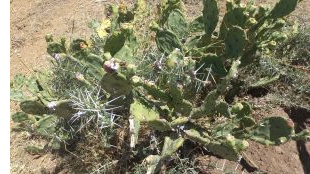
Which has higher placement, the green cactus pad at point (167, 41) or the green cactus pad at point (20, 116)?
the green cactus pad at point (167, 41)

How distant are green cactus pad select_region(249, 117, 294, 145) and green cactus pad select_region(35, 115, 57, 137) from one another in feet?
4.31

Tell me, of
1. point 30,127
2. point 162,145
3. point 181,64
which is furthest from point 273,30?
point 30,127

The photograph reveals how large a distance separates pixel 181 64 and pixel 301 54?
116cm

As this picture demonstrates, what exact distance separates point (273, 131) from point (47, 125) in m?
1.49

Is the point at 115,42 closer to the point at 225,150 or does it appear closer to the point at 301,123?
the point at 225,150

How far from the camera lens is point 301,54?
11.8 feet

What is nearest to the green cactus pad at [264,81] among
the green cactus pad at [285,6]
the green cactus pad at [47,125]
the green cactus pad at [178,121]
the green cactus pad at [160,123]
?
the green cactus pad at [285,6]

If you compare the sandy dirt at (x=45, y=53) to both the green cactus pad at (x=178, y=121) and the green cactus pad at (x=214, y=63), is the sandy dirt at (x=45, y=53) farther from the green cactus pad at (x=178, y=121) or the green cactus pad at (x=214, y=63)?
the green cactus pad at (x=214, y=63)

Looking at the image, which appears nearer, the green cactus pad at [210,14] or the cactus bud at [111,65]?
the cactus bud at [111,65]

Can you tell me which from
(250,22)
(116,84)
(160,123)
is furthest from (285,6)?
(116,84)

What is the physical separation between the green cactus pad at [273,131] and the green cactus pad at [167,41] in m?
0.77

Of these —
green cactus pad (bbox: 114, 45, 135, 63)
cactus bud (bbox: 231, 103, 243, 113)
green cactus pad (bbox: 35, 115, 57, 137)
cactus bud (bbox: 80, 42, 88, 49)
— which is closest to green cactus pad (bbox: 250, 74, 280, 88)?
cactus bud (bbox: 231, 103, 243, 113)

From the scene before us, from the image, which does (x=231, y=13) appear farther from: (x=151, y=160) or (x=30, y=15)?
(x=30, y=15)

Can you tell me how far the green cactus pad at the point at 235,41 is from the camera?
291cm
